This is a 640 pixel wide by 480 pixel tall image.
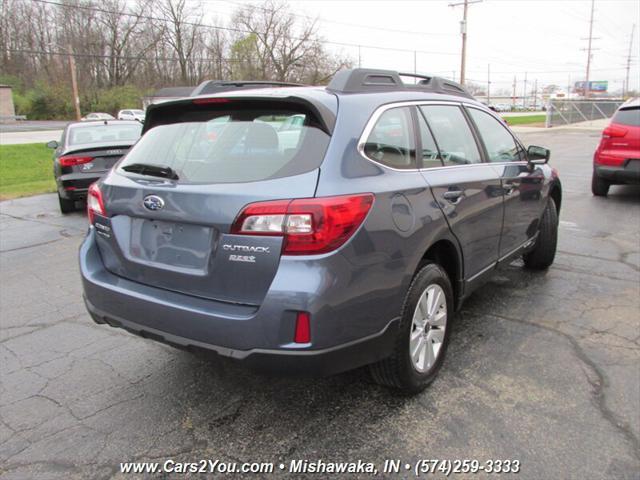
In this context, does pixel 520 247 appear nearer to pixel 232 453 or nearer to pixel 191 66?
pixel 232 453

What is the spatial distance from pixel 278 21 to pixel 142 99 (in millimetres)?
18025

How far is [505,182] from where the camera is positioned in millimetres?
3908

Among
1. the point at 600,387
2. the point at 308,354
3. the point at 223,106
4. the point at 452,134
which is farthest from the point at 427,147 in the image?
the point at 600,387

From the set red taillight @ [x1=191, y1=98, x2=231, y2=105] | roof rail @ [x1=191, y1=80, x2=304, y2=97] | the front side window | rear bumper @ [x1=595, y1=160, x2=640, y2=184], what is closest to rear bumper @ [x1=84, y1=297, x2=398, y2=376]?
red taillight @ [x1=191, y1=98, x2=231, y2=105]

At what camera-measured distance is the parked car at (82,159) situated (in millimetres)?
8492

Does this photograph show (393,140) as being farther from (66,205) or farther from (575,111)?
(575,111)

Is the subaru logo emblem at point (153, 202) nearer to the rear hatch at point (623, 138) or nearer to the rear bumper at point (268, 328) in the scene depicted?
the rear bumper at point (268, 328)

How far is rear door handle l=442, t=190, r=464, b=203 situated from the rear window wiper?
152 cm

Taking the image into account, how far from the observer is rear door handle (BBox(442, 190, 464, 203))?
304 cm

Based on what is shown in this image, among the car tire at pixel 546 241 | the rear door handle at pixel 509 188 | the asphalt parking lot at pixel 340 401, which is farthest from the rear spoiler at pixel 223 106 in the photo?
the car tire at pixel 546 241

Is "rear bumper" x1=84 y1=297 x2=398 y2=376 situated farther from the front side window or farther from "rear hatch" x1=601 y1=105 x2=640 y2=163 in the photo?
"rear hatch" x1=601 y1=105 x2=640 y2=163

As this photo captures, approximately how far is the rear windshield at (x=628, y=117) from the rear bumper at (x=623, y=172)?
670mm

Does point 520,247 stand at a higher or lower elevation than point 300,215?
lower

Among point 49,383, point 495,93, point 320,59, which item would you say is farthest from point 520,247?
point 495,93
